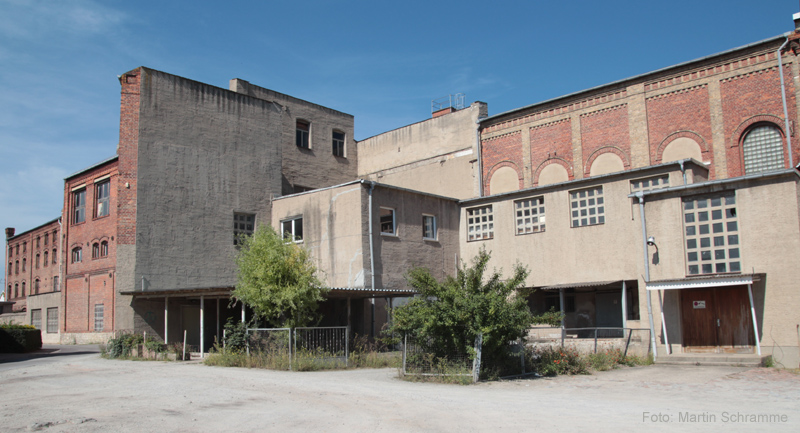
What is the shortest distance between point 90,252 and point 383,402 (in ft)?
71.4

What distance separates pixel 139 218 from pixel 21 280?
36.8 metres

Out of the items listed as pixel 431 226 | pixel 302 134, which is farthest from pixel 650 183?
pixel 302 134

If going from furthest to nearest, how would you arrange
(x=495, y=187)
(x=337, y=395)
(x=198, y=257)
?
(x=495, y=187) < (x=198, y=257) < (x=337, y=395)

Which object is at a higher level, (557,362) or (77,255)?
(77,255)

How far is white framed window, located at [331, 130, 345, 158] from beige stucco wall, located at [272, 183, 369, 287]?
28.7 ft

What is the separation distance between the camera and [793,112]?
2395cm

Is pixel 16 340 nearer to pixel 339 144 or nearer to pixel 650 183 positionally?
pixel 339 144

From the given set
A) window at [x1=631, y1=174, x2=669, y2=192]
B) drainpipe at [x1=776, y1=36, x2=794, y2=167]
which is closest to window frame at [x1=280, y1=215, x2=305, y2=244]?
window at [x1=631, y1=174, x2=669, y2=192]

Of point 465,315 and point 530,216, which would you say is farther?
point 530,216

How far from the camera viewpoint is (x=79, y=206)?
98.7 feet

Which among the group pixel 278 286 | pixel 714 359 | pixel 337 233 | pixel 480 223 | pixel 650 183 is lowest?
pixel 714 359

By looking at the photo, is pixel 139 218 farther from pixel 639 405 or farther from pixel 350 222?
pixel 639 405

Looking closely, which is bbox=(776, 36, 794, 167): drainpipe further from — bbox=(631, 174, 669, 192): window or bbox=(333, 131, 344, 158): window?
bbox=(333, 131, 344, 158): window

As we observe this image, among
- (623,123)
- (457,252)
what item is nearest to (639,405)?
(457,252)
